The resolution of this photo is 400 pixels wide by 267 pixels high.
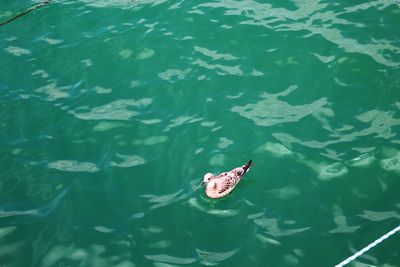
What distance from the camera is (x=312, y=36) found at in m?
12.1

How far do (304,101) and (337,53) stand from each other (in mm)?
2279

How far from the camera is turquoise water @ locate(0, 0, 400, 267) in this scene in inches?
303

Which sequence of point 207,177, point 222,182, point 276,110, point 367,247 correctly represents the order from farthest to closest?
point 276,110
point 207,177
point 222,182
point 367,247

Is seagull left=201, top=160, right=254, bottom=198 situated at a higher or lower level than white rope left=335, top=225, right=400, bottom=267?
higher

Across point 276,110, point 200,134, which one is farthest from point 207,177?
point 276,110

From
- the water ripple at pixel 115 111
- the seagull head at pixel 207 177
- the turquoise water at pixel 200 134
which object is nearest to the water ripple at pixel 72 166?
the turquoise water at pixel 200 134

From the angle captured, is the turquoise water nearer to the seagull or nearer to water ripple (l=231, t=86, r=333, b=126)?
water ripple (l=231, t=86, r=333, b=126)

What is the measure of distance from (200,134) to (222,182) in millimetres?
2100

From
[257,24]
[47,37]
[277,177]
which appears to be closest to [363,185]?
[277,177]

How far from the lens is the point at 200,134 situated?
9875mm

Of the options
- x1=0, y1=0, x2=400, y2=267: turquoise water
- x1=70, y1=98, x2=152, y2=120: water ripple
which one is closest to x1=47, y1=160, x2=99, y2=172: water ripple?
x1=0, y1=0, x2=400, y2=267: turquoise water

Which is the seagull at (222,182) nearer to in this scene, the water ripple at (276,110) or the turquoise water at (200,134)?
the turquoise water at (200,134)

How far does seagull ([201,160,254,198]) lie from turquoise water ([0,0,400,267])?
29 cm

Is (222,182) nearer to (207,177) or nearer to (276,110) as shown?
(207,177)
